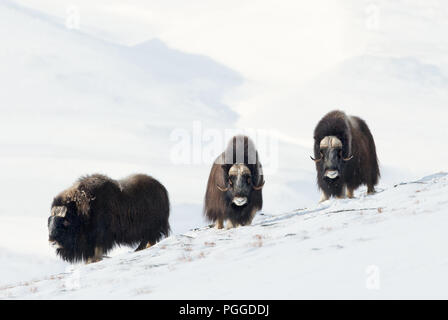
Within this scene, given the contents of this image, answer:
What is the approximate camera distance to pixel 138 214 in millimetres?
14680

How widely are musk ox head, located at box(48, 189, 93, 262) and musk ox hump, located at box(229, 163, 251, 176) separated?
2.86 m

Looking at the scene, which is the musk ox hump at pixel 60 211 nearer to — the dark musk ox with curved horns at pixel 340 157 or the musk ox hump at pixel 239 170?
the musk ox hump at pixel 239 170

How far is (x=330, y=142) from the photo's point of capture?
14.7 m

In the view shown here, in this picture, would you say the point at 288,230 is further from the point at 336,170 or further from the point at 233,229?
the point at 336,170

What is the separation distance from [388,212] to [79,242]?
5.97 m

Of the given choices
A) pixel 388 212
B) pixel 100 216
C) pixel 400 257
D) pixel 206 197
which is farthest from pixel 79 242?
pixel 400 257

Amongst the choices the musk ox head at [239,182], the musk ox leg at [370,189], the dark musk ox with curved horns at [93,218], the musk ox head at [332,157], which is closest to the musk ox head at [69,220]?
the dark musk ox with curved horns at [93,218]

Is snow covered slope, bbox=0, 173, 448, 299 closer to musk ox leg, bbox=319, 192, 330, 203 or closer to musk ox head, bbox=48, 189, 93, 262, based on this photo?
musk ox leg, bbox=319, 192, 330, 203

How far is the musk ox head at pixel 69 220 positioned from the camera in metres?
14.0

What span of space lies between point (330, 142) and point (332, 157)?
0.31 m

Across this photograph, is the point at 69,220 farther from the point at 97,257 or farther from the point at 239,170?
the point at 239,170

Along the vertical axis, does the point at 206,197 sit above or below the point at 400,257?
above

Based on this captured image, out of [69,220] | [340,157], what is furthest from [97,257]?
[340,157]

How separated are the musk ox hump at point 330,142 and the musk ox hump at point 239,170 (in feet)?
6.97
